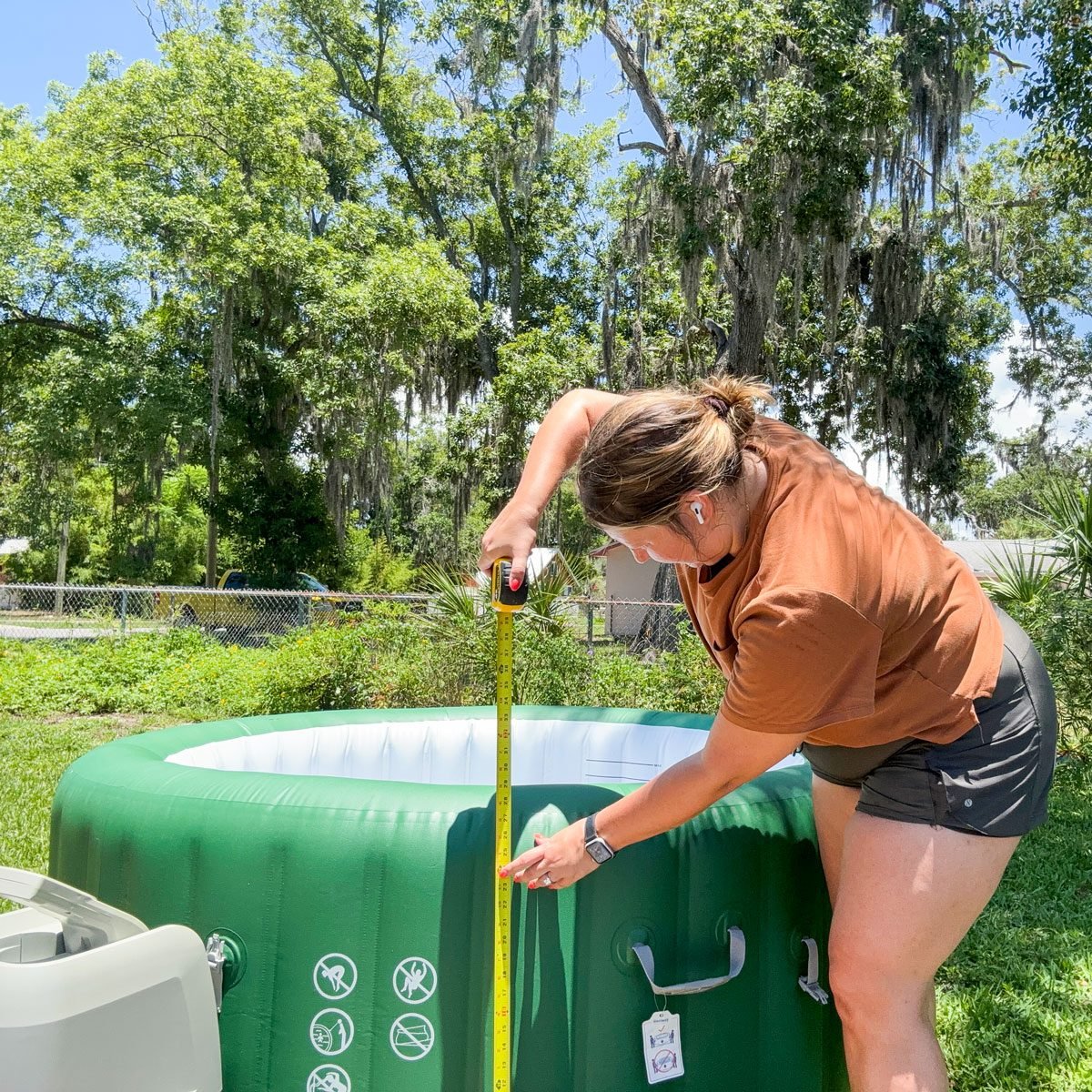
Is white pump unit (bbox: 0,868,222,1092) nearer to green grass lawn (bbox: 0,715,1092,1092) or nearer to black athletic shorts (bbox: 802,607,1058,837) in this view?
black athletic shorts (bbox: 802,607,1058,837)

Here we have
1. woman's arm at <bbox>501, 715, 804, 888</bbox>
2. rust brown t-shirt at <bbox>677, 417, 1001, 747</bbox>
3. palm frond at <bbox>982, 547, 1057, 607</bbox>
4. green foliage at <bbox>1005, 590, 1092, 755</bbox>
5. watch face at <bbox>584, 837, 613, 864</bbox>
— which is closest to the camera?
rust brown t-shirt at <bbox>677, 417, 1001, 747</bbox>

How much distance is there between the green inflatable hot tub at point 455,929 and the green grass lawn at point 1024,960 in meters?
1.03

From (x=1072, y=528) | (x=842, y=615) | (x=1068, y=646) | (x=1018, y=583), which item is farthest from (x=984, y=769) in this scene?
(x=1018, y=583)

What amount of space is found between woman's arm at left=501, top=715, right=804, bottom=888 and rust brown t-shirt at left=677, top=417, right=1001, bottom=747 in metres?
0.06

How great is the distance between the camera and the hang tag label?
6.03 ft

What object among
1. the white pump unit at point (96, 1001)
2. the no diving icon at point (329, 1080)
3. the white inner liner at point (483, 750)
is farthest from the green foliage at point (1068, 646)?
the white pump unit at point (96, 1001)

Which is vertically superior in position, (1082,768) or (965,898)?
(965,898)

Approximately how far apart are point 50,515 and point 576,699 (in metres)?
28.0

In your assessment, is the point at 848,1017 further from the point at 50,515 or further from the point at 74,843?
the point at 50,515

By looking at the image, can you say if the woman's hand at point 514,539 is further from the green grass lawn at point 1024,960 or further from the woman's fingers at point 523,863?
the green grass lawn at point 1024,960

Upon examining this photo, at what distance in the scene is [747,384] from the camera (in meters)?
1.75

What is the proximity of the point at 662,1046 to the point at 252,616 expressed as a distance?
12665mm

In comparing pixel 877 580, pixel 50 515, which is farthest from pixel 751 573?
pixel 50 515

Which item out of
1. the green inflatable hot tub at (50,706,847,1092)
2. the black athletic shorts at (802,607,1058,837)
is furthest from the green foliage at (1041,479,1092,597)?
the black athletic shorts at (802,607,1058,837)
